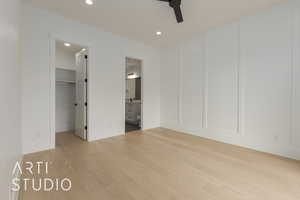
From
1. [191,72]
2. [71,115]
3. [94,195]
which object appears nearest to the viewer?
[94,195]

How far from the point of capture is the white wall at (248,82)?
259 cm

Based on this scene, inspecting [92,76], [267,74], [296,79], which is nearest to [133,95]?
[92,76]

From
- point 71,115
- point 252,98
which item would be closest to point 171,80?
point 252,98

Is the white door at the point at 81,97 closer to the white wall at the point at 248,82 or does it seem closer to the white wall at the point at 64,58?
the white wall at the point at 64,58

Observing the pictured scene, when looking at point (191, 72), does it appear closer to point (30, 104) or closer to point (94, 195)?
point (94, 195)

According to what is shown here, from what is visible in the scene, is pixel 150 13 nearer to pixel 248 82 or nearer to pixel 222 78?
pixel 222 78

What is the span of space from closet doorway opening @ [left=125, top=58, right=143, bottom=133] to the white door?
6.47 ft

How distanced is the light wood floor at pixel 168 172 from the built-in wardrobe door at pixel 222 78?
73cm

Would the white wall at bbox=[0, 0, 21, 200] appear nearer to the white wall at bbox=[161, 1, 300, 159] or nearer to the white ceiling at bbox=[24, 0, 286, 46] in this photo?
the white ceiling at bbox=[24, 0, 286, 46]

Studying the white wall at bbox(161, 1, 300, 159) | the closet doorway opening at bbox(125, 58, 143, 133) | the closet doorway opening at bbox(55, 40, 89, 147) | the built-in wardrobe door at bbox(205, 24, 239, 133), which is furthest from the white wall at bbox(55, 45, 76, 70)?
the built-in wardrobe door at bbox(205, 24, 239, 133)

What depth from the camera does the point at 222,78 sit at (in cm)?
351

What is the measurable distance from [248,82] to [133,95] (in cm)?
484

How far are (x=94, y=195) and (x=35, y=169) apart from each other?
128cm

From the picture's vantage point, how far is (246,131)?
10.2 feet
